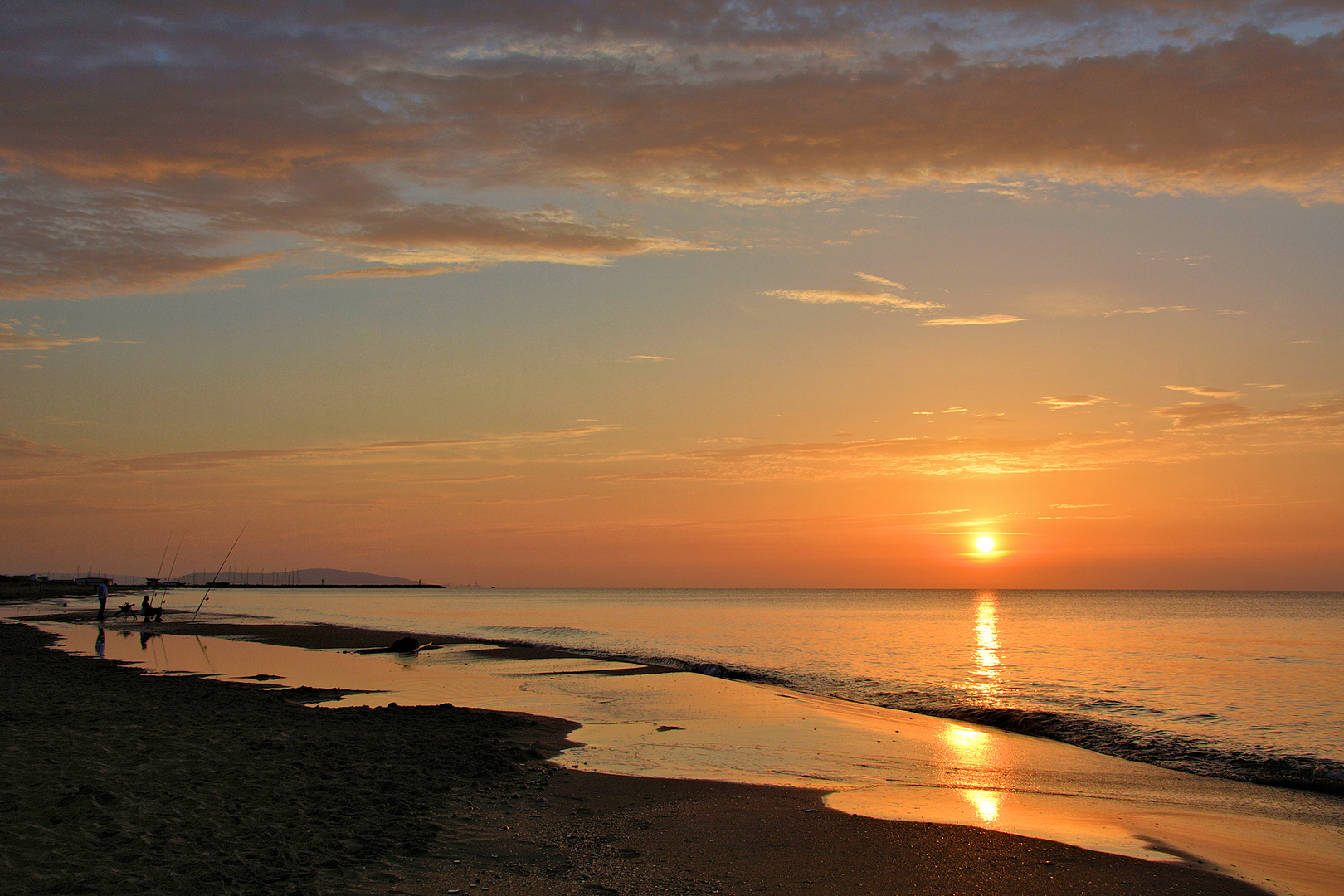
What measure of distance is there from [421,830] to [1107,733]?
55.7ft

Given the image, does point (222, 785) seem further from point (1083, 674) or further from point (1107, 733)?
point (1083, 674)

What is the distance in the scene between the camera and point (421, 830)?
8703 millimetres

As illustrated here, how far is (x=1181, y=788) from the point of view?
14008 millimetres

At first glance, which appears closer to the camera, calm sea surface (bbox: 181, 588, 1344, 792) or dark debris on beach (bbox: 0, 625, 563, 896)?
dark debris on beach (bbox: 0, 625, 563, 896)

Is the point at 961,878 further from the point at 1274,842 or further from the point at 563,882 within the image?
the point at 1274,842

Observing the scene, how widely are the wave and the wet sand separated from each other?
28.9 ft

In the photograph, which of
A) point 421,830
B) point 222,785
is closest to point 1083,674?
point 421,830

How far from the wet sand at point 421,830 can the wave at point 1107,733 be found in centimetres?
880

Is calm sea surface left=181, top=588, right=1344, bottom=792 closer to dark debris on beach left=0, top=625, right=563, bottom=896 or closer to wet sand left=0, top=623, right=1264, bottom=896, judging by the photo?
wet sand left=0, top=623, right=1264, bottom=896

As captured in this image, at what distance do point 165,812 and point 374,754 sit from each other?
4202 millimetres

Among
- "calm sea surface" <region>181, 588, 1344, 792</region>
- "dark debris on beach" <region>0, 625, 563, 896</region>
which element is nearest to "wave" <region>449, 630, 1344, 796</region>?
"calm sea surface" <region>181, 588, 1344, 792</region>

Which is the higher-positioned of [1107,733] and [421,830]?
[421,830]

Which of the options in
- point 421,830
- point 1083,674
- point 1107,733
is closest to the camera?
point 421,830

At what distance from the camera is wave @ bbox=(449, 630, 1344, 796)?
50.8 ft
